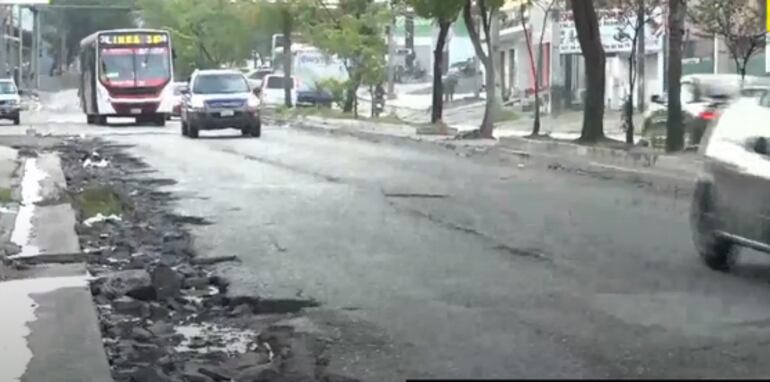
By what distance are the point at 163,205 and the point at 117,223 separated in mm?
2010

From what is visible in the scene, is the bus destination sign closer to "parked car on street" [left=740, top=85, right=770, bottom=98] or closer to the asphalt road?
the asphalt road

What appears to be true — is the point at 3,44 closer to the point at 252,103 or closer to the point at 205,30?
the point at 205,30

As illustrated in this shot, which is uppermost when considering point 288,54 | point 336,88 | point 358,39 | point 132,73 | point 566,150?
point 358,39

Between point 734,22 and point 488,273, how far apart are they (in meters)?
21.0

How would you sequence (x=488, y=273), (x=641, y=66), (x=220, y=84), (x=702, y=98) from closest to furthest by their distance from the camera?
(x=488, y=273)
(x=702, y=98)
(x=220, y=84)
(x=641, y=66)

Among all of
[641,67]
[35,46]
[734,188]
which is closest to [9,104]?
[641,67]

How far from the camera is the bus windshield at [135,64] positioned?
4978 centimetres

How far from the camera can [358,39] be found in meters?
52.4

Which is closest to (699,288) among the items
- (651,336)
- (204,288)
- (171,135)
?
(651,336)

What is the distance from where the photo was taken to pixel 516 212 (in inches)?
734

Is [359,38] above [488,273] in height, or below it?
above

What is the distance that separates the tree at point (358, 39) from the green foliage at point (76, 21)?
47.5 m

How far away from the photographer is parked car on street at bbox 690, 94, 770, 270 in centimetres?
1205

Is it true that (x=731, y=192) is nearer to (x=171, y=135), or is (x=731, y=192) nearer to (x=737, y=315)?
(x=737, y=315)
